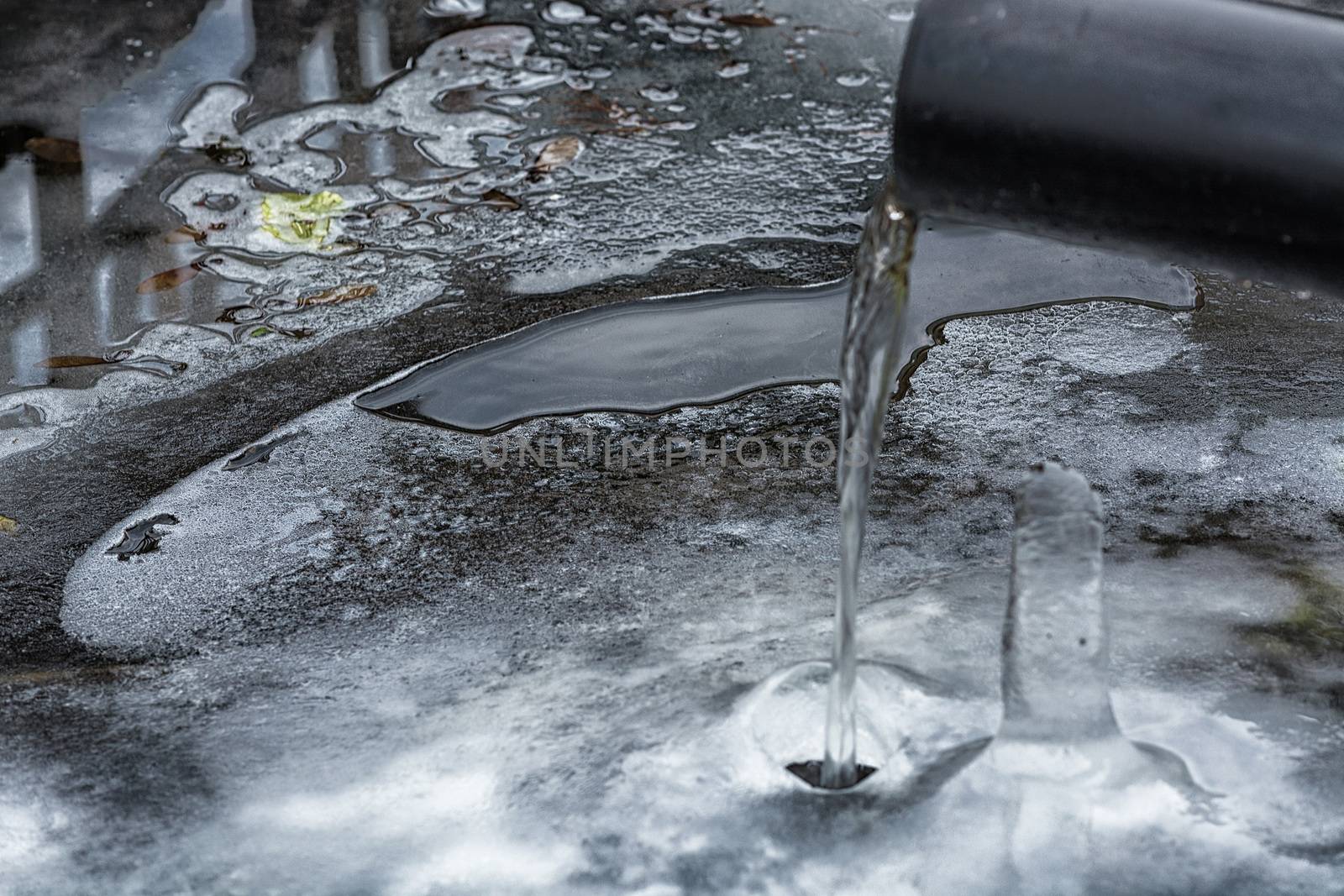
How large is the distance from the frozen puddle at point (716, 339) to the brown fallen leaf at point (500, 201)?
1.96 ft

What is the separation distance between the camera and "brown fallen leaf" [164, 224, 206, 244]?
11.0ft

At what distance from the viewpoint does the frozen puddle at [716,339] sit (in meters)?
2.69

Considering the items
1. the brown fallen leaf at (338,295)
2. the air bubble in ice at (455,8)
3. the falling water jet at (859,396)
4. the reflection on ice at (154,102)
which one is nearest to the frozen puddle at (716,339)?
the brown fallen leaf at (338,295)

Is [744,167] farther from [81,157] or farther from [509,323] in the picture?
[81,157]

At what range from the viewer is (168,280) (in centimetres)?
321

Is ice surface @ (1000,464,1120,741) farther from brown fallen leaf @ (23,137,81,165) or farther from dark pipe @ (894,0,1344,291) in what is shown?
brown fallen leaf @ (23,137,81,165)

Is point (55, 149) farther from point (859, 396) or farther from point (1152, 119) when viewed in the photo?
point (1152, 119)

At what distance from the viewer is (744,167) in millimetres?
3590

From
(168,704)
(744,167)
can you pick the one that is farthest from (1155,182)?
(744,167)

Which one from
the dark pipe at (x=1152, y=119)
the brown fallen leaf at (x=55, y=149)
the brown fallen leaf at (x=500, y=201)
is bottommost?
the brown fallen leaf at (x=500, y=201)

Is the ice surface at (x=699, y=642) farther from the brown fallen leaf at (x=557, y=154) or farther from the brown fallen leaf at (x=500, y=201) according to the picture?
the brown fallen leaf at (x=557, y=154)

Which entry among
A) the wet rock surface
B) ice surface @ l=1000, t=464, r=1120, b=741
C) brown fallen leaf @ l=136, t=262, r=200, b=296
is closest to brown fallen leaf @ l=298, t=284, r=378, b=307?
the wet rock surface

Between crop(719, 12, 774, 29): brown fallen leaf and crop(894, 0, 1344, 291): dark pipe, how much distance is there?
3255mm

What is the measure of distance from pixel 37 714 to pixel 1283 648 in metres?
1.70
